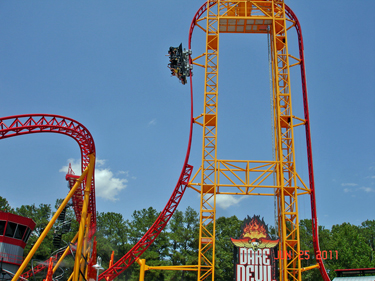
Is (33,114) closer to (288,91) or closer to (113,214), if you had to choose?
(288,91)

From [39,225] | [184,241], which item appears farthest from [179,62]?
[39,225]

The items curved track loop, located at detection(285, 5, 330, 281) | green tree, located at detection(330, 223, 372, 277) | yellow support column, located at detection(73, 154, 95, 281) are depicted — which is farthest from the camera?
green tree, located at detection(330, 223, 372, 277)

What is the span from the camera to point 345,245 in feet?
132

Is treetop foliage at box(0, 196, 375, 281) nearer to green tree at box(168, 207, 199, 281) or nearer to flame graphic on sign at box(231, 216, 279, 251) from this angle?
green tree at box(168, 207, 199, 281)

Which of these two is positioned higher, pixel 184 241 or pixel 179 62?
pixel 179 62

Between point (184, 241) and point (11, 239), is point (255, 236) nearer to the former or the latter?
point (11, 239)

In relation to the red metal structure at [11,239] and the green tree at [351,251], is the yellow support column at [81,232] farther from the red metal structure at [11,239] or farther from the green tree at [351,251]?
the green tree at [351,251]

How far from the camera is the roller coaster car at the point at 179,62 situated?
79.1 feet

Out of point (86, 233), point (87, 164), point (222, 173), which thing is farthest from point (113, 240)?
point (222, 173)

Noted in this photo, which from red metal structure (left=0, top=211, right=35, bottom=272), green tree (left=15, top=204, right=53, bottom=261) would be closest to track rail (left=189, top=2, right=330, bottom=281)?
red metal structure (left=0, top=211, right=35, bottom=272)

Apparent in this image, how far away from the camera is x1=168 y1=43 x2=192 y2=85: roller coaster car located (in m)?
24.1

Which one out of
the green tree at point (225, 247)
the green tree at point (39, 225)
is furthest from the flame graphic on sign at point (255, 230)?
the green tree at point (39, 225)

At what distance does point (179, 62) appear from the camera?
79.5 feet

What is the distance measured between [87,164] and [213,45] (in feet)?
39.0
